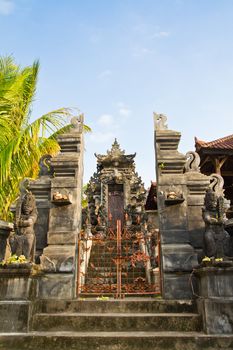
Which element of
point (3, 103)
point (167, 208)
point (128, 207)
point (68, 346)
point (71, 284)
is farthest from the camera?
point (128, 207)

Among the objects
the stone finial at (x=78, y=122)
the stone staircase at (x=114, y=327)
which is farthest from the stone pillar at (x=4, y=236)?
the stone finial at (x=78, y=122)

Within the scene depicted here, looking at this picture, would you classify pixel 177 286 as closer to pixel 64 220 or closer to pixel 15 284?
pixel 64 220

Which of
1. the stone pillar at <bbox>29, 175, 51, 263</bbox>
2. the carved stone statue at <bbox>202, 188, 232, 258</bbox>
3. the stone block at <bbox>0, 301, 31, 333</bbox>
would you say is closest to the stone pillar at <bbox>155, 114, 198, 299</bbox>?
the carved stone statue at <bbox>202, 188, 232, 258</bbox>

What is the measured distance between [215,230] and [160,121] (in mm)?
2945

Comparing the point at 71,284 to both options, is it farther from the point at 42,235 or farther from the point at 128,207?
the point at 128,207

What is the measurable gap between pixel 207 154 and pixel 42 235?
36.9ft

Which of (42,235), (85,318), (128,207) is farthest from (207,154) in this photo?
(85,318)

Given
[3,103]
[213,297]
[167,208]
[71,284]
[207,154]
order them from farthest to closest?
[207,154] → [3,103] → [167,208] → [71,284] → [213,297]

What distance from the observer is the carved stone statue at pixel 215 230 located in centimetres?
557

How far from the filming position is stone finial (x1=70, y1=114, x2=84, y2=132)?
7.58m

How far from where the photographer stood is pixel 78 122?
763 centimetres

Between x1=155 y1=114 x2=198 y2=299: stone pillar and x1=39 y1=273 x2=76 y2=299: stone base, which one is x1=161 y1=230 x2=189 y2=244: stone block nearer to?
x1=155 y1=114 x2=198 y2=299: stone pillar

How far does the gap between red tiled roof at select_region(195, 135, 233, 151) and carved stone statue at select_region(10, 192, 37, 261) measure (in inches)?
459

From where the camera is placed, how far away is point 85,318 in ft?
17.0
